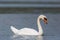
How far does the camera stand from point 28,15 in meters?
17.5

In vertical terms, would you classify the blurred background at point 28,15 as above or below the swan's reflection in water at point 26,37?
above

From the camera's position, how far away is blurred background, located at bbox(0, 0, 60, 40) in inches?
470

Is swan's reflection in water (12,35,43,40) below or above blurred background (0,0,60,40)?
below

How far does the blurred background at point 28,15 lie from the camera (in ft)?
39.2

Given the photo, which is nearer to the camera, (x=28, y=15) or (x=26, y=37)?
(x=26, y=37)

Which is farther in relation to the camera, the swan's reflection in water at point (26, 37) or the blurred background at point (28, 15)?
→ the blurred background at point (28, 15)

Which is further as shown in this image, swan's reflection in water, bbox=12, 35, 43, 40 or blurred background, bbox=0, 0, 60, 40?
blurred background, bbox=0, 0, 60, 40

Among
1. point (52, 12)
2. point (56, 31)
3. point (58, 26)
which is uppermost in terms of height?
point (52, 12)

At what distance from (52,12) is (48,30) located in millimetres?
6572

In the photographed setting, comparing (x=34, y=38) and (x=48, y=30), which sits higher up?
(x=48, y=30)

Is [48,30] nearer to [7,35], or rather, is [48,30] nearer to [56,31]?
[56,31]

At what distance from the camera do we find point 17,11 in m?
19.6

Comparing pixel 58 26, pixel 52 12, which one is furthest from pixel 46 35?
pixel 52 12

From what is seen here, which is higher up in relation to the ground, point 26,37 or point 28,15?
point 28,15
